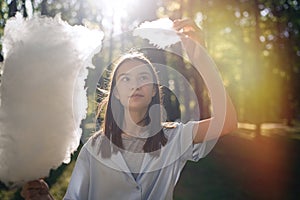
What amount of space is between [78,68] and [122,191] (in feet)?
2.00

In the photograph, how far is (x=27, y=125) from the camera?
1.94 meters

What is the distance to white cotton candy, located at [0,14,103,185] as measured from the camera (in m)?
1.94

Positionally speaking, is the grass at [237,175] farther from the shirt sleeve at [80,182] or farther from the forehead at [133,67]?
the forehead at [133,67]

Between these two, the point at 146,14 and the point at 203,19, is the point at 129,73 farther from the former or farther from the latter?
the point at 203,19

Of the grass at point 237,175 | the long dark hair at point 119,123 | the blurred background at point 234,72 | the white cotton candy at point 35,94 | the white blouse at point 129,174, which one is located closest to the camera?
the white cotton candy at point 35,94

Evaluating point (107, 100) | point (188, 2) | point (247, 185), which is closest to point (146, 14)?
point (188, 2)

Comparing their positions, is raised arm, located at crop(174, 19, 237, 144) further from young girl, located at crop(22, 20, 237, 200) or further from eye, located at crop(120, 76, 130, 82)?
eye, located at crop(120, 76, 130, 82)

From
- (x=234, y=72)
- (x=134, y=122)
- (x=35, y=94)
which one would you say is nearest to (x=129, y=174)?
(x=134, y=122)

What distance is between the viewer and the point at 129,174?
2.09 metres

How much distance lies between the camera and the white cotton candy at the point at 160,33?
2266 mm

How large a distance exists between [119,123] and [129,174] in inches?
12.1

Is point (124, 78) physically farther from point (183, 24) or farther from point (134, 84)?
point (183, 24)

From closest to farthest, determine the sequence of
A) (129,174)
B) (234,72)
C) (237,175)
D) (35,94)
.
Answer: (35,94) < (129,174) < (237,175) < (234,72)

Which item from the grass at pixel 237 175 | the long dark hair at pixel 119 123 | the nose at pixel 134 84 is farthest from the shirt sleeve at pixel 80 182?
the grass at pixel 237 175
